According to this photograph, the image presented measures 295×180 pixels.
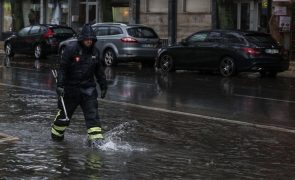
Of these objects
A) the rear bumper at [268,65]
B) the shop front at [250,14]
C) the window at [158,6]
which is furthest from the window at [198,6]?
the rear bumper at [268,65]

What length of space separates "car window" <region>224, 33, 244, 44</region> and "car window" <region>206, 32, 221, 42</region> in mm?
263

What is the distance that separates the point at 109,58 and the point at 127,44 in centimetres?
105

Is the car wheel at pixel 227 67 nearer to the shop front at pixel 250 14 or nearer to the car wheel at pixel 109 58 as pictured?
the car wheel at pixel 109 58

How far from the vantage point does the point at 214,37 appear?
21.2 meters

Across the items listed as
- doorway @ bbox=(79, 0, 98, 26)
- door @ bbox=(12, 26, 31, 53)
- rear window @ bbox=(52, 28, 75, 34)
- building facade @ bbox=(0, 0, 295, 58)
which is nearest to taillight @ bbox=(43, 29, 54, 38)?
rear window @ bbox=(52, 28, 75, 34)

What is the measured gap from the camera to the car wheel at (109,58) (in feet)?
80.7

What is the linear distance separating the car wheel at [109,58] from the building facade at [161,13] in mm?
5457

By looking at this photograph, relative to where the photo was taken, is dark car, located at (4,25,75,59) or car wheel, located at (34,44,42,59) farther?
car wheel, located at (34,44,42,59)

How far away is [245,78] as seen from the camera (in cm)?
2034

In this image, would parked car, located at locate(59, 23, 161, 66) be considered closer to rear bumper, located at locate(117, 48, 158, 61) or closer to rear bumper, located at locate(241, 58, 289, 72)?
rear bumper, located at locate(117, 48, 158, 61)

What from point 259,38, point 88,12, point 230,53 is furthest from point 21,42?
point 259,38

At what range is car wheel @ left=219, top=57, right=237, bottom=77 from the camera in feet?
66.8

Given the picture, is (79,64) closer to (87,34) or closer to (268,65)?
(87,34)

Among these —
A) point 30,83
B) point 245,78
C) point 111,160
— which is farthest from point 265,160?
point 245,78
